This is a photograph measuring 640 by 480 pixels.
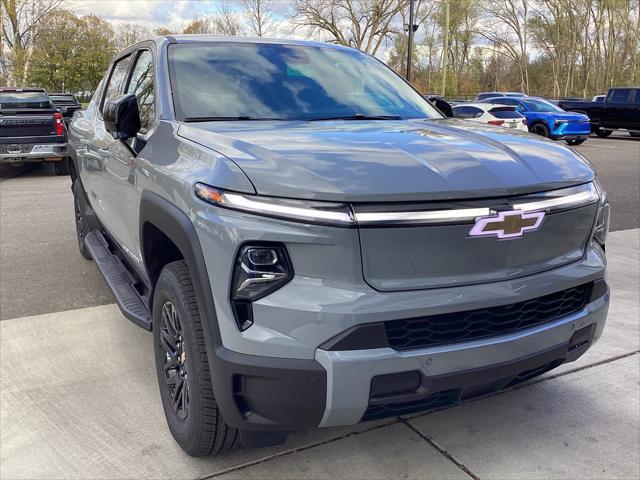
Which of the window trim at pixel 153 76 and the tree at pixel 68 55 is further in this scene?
the tree at pixel 68 55

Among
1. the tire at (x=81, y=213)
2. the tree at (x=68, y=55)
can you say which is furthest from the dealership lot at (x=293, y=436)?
the tree at (x=68, y=55)

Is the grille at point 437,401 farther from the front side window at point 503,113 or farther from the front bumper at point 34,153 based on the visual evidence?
the front side window at point 503,113

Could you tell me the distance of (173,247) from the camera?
2674 millimetres

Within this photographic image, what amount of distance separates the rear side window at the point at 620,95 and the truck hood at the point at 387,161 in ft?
70.7

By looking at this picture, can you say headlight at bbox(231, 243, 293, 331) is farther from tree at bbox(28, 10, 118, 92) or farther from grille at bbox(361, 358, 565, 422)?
tree at bbox(28, 10, 118, 92)

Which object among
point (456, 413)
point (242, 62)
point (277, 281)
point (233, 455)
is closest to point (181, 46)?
point (242, 62)

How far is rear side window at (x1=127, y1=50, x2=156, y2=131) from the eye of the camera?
3172 mm

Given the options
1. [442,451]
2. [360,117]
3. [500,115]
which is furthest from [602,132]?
[442,451]

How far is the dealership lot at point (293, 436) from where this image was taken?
2.58 metres

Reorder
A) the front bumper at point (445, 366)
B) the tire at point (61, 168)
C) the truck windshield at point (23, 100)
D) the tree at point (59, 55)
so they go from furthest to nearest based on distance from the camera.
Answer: the tree at point (59, 55) → the tire at point (61, 168) → the truck windshield at point (23, 100) → the front bumper at point (445, 366)

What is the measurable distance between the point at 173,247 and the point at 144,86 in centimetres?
126

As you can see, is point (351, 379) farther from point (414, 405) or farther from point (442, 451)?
point (442, 451)

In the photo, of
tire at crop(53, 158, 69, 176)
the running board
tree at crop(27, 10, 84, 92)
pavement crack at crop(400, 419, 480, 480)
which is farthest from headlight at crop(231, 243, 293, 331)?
tree at crop(27, 10, 84, 92)

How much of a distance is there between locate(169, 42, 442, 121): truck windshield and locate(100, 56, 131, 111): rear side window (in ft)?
3.14
